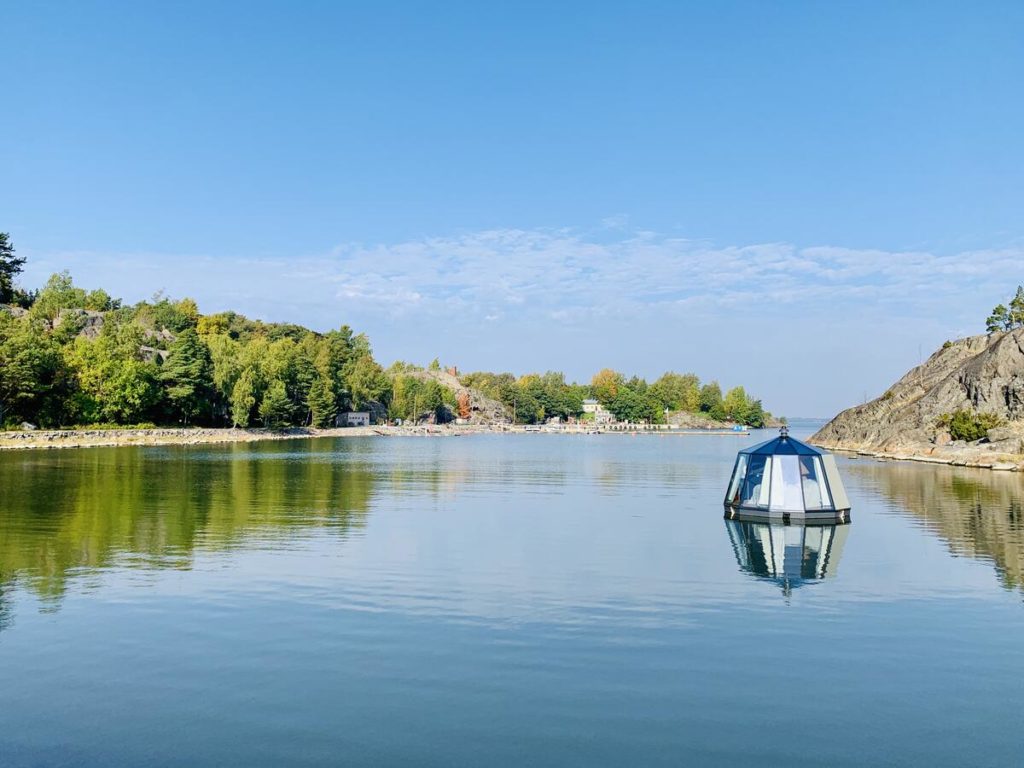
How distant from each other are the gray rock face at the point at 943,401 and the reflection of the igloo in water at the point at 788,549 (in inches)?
2283

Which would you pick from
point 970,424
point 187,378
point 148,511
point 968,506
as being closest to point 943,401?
point 970,424

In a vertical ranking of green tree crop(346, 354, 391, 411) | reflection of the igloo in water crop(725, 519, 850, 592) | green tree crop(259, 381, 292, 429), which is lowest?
reflection of the igloo in water crop(725, 519, 850, 592)

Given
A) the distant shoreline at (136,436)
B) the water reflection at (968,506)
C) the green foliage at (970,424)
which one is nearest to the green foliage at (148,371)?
the distant shoreline at (136,436)

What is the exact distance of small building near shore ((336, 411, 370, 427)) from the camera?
177750mm

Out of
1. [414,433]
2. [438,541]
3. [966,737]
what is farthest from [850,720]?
[414,433]

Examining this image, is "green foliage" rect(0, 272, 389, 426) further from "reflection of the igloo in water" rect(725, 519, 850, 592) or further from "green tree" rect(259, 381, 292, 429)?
"reflection of the igloo in water" rect(725, 519, 850, 592)

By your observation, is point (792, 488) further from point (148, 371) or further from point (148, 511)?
point (148, 371)

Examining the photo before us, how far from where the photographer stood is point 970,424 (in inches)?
3607

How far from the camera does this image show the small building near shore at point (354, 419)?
17775cm

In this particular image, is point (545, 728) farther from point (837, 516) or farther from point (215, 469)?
point (215, 469)

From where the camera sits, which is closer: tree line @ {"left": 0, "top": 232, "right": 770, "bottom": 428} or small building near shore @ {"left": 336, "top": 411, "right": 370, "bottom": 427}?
tree line @ {"left": 0, "top": 232, "right": 770, "bottom": 428}

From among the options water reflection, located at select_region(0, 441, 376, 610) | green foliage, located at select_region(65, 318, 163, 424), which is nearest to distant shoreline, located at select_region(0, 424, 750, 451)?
green foliage, located at select_region(65, 318, 163, 424)

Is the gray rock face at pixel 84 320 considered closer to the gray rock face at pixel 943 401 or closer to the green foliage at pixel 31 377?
the green foliage at pixel 31 377

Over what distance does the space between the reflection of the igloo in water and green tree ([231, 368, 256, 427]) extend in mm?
101460
